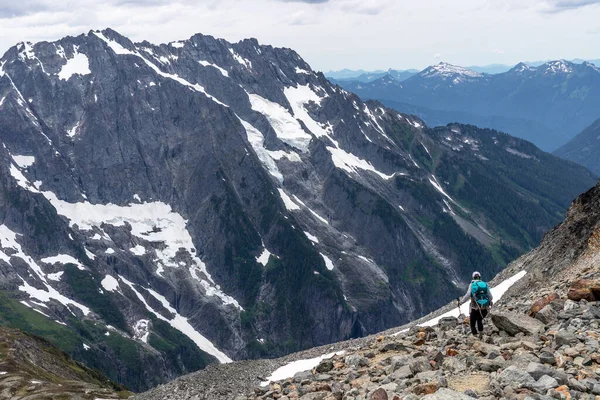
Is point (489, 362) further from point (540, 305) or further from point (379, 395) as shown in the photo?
point (540, 305)

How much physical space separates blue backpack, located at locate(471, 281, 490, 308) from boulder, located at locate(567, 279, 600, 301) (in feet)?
14.1

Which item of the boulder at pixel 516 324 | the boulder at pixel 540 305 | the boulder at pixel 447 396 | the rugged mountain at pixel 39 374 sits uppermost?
the rugged mountain at pixel 39 374

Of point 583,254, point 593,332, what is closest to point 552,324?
point 593,332

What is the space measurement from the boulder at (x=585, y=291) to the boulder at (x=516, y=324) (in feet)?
10.4

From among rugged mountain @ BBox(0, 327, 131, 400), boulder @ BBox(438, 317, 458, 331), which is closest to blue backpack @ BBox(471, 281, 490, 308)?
→ boulder @ BBox(438, 317, 458, 331)

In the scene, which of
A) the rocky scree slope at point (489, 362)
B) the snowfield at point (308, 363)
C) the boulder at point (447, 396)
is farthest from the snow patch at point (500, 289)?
the boulder at point (447, 396)

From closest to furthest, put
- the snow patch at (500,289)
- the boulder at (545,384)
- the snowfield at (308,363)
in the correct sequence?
the boulder at (545,384), the snowfield at (308,363), the snow patch at (500,289)

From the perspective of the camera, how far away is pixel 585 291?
31.5 meters

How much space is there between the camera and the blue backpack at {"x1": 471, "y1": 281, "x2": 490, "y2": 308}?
107 ft

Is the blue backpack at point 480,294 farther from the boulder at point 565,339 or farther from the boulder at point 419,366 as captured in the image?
the boulder at point 565,339

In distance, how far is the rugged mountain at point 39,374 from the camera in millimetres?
100750

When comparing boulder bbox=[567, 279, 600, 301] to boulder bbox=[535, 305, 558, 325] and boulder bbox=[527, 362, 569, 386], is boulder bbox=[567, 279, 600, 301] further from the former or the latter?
boulder bbox=[527, 362, 569, 386]

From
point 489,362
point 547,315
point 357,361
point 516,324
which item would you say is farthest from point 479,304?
point 489,362

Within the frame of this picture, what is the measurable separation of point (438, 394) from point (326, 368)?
1470 centimetres
